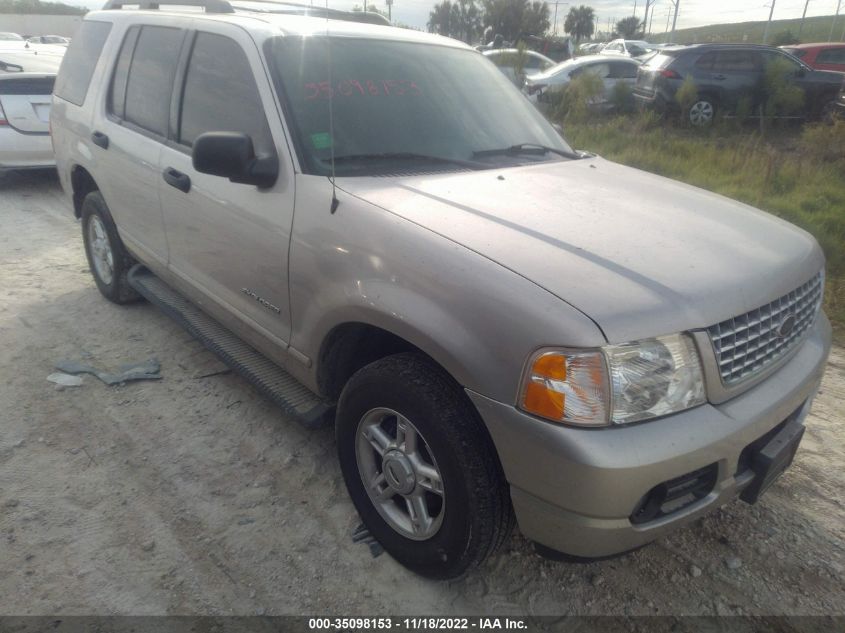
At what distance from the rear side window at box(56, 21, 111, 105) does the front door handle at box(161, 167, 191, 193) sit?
1.56 metres

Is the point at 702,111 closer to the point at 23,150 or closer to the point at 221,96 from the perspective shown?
the point at 23,150

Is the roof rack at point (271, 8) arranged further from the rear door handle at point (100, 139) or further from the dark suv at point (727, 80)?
the dark suv at point (727, 80)

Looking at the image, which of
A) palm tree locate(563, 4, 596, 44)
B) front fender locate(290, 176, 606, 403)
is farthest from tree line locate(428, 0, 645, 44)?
front fender locate(290, 176, 606, 403)

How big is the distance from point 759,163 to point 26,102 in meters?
8.92

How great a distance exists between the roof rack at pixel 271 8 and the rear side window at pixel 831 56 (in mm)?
14025

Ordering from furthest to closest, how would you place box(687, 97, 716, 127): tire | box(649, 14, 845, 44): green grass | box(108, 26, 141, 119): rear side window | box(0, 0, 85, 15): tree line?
1. box(0, 0, 85, 15): tree line
2. box(649, 14, 845, 44): green grass
3. box(687, 97, 716, 127): tire
4. box(108, 26, 141, 119): rear side window

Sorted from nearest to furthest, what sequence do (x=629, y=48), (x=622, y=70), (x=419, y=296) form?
(x=419, y=296) < (x=622, y=70) < (x=629, y=48)

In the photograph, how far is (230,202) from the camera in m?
2.92

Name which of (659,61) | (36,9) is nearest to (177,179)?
(659,61)

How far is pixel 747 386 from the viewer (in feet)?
6.83

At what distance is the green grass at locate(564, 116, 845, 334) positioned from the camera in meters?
6.50

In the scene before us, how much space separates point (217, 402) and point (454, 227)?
6.45ft

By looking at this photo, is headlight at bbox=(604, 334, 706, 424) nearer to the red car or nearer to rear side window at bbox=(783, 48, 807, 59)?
the red car

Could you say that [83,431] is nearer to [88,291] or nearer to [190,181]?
[190,181]
